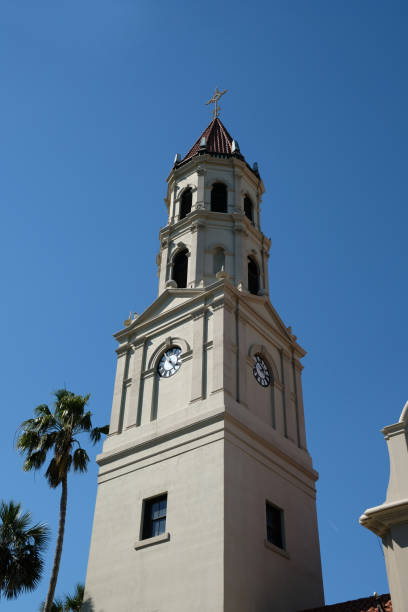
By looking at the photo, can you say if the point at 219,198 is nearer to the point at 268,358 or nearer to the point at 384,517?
the point at 268,358

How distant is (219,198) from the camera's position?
35844 mm

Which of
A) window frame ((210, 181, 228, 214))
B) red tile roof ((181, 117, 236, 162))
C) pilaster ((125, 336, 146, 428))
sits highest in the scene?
red tile roof ((181, 117, 236, 162))

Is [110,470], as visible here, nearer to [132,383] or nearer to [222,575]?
[132,383]

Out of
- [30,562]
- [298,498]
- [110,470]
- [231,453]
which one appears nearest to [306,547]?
[298,498]

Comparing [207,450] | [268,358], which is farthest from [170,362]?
[207,450]

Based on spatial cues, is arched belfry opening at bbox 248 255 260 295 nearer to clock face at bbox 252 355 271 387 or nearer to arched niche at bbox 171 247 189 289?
arched niche at bbox 171 247 189 289

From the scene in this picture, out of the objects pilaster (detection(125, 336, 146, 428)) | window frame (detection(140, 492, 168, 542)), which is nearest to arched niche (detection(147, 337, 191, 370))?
pilaster (detection(125, 336, 146, 428))

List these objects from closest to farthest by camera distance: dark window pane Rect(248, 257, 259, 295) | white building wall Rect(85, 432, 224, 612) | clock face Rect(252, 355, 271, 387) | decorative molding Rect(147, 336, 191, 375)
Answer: white building wall Rect(85, 432, 224, 612) < clock face Rect(252, 355, 271, 387) < decorative molding Rect(147, 336, 191, 375) < dark window pane Rect(248, 257, 259, 295)

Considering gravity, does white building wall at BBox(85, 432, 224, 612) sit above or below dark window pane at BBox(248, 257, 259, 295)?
below

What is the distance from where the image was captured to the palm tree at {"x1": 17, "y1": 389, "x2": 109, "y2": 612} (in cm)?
2812

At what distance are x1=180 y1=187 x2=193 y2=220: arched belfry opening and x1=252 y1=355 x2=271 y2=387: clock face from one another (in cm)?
957

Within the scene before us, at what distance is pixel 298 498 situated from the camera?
27.9 m

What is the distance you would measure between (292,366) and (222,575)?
12225mm

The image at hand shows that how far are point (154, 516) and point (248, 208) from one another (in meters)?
17.3
